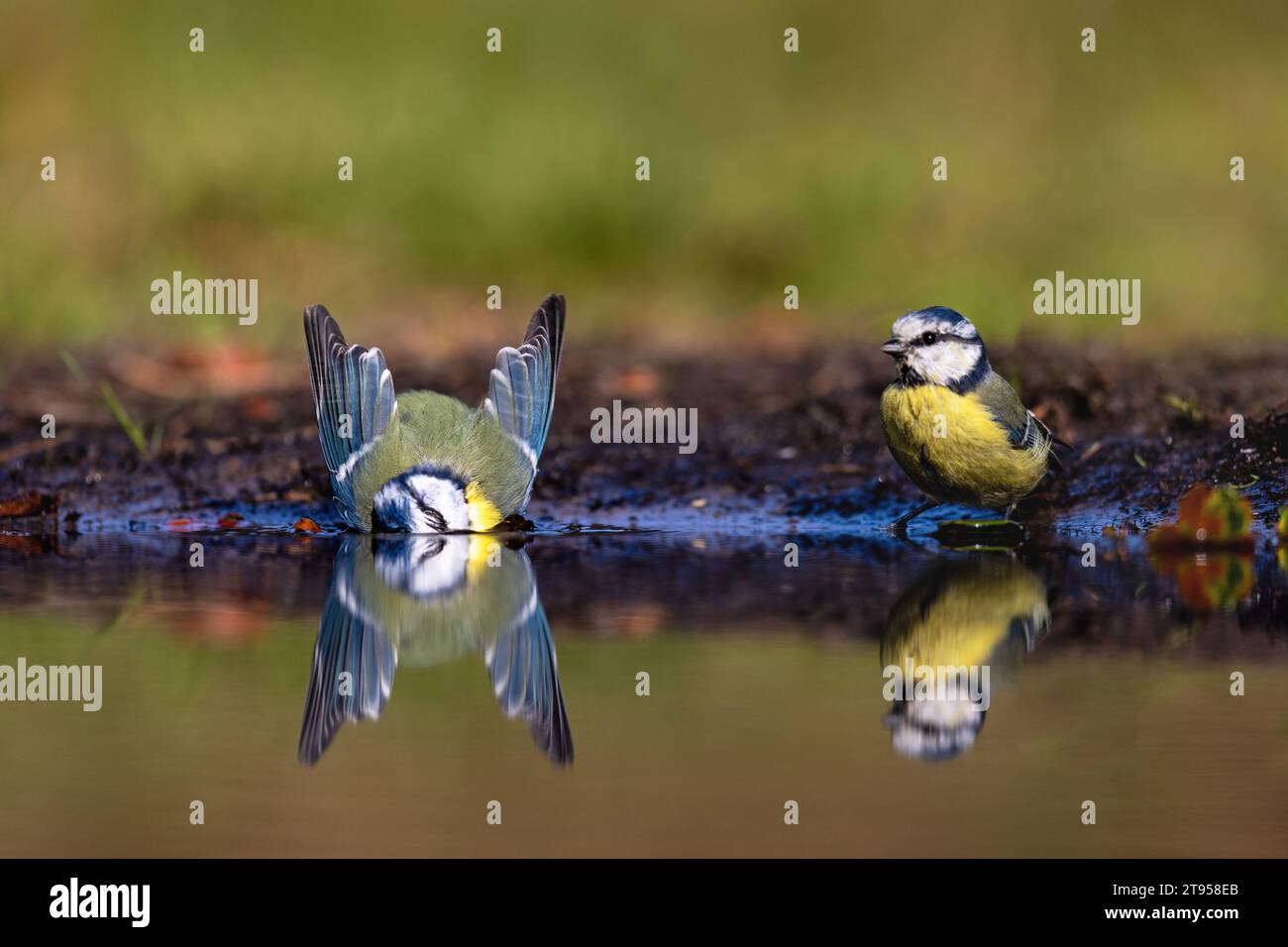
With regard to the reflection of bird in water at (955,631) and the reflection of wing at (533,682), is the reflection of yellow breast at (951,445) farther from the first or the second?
the reflection of wing at (533,682)

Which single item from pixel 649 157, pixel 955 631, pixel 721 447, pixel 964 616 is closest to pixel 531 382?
pixel 721 447

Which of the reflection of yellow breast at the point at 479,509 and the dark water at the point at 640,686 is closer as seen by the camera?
the dark water at the point at 640,686

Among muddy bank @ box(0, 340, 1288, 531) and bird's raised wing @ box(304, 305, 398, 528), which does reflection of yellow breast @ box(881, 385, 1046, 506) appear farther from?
bird's raised wing @ box(304, 305, 398, 528)

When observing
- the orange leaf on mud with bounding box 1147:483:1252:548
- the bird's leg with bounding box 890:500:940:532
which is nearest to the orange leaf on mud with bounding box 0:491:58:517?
the bird's leg with bounding box 890:500:940:532

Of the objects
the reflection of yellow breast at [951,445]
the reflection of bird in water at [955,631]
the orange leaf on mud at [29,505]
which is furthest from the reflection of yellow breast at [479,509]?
the orange leaf on mud at [29,505]

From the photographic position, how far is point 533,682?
14.1ft

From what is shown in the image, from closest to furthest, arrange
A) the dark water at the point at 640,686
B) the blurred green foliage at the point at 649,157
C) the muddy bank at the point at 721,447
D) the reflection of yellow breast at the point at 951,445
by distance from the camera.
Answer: the dark water at the point at 640,686
the reflection of yellow breast at the point at 951,445
the muddy bank at the point at 721,447
the blurred green foliage at the point at 649,157

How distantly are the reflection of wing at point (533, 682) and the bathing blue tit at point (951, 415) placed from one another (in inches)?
67.0

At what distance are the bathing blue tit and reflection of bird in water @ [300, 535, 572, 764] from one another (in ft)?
4.45

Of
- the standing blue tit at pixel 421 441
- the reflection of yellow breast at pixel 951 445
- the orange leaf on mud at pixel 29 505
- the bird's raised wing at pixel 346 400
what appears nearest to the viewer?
the reflection of yellow breast at pixel 951 445

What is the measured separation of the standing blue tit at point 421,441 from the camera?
6.32 metres

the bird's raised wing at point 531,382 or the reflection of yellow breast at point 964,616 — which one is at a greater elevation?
the bird's raised wing at point 531,382

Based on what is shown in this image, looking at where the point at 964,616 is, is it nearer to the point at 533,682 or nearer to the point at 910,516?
the point at 533,682

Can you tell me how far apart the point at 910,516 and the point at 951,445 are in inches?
28.7
